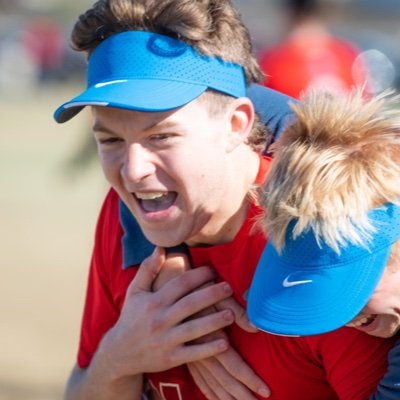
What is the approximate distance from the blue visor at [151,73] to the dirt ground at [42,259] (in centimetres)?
364

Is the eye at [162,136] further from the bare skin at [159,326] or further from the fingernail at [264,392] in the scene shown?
the fingernail at [264,392]

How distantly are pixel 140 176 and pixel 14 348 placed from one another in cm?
431

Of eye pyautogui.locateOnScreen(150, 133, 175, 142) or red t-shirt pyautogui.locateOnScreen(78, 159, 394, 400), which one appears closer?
red t-shirt pyautogui.locateOnScreen(78, 159, 394, 400)

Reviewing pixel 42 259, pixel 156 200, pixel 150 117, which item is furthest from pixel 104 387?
pixel 42 259

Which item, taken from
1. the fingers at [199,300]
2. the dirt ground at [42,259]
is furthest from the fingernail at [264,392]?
the dirt ground at [42,259]

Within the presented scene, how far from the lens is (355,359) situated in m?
2.53

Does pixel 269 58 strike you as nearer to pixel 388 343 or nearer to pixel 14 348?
pixel 14 348

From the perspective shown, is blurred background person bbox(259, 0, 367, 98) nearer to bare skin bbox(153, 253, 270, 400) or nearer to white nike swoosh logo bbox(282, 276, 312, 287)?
bare skin bbox(153, 253, 270, 400)

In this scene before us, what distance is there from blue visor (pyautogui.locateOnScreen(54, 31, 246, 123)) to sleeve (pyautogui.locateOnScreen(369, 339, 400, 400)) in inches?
33.3

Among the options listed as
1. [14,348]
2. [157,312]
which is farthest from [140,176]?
[14,348]

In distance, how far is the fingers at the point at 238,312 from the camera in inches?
107

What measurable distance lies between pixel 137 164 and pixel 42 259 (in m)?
6.43

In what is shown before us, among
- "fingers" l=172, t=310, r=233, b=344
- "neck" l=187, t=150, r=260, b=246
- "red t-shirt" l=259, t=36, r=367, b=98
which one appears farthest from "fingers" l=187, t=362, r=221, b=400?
"red t-shirt" l=259, t=36, r=367, b=98

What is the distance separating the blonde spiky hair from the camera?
2.27 m
